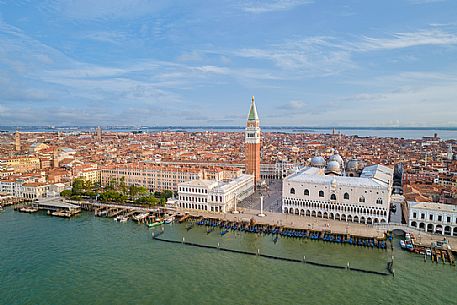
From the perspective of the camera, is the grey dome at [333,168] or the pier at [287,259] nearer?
the pier at [287,259]

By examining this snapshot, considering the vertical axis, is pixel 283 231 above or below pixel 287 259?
Answer: above

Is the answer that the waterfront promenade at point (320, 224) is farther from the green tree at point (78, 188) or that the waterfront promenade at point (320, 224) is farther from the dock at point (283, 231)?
the green tree at point (78, 188)

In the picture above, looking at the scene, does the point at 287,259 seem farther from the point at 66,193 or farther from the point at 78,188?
the point at 66,193

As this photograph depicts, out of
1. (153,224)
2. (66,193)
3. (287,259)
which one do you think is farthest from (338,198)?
(66,193)

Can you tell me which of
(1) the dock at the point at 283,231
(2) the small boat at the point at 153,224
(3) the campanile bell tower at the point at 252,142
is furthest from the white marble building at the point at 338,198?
(3) the campanile bell tower at the point at 252,142

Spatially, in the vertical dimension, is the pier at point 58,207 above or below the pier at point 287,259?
above

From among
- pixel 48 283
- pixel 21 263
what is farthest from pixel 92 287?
pixel 21 263

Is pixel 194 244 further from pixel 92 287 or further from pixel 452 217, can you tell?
pixel 452 217
